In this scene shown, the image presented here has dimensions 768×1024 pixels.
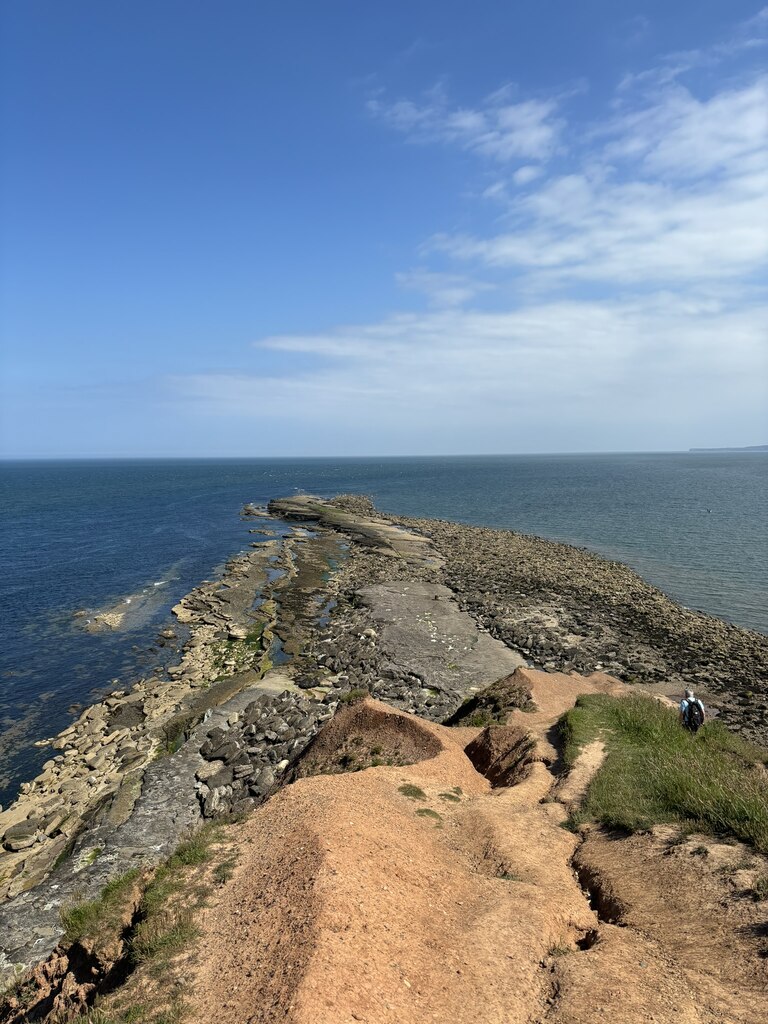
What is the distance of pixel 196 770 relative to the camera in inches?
996

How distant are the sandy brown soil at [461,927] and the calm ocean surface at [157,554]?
18608mm

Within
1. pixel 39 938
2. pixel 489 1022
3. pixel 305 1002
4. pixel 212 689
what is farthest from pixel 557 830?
pixel 212 689

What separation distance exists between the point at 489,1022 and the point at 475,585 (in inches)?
1846

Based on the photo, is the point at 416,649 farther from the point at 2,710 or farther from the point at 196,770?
the point at 2,710

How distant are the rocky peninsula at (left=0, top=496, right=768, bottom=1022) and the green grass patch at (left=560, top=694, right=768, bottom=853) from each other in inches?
97.5

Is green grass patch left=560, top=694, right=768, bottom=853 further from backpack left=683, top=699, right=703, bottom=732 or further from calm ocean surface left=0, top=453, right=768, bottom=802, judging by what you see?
calm ocean surface left=0, top=453, right=768, bottom=802

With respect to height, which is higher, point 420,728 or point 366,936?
point 366,936

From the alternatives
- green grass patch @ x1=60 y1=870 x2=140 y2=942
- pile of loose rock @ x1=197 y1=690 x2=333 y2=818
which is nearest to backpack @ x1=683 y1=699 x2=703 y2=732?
pile of loose rock @ x1=197 y1=690 x2=333 y2=818

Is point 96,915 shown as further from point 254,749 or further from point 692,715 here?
point 692,715

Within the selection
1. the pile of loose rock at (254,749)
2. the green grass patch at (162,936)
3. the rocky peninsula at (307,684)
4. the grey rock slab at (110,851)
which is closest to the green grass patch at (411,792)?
the rocky peninsula at (307,684)

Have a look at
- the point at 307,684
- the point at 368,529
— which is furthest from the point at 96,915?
the point at 368,529

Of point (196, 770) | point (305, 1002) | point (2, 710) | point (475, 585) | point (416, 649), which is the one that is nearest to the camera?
point (305, 1002)

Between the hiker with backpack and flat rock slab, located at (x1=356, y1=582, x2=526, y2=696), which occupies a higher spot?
the hiker with backpack

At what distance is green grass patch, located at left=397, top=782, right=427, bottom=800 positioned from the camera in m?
18.3
